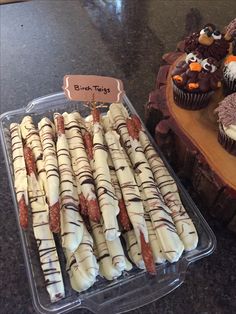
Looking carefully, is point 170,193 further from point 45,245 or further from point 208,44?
point 208,44

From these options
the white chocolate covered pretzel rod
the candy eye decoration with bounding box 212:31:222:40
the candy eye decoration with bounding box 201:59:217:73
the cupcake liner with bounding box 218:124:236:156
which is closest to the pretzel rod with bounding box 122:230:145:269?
the white chocolate covered pretzel rod

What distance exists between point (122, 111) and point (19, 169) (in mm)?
275

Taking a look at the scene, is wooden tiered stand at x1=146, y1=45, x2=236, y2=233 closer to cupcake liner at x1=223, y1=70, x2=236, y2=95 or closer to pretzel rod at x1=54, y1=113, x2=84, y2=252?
cupcake liner at x1=223, y1=70, x2=236, y2=95

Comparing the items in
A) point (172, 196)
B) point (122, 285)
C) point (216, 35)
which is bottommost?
point (122, 285)

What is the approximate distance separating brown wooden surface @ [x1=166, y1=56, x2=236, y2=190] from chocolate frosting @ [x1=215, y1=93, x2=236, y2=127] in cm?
5

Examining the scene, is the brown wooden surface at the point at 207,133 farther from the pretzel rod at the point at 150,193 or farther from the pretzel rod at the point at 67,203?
the pretzel rod at the point at 67,203

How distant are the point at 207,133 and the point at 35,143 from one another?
0.37 meters

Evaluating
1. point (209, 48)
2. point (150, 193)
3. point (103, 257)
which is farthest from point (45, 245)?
point (209, 48)

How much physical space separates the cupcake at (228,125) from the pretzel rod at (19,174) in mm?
405

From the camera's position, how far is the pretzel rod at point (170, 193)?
0.67m

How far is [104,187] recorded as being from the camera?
67 centimetres

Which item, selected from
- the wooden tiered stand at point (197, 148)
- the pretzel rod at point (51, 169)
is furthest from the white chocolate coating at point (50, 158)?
the wooden tiered stand at point (197, 148)

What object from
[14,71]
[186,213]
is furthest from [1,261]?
[14,71]

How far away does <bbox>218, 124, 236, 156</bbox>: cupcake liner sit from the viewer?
0.69 metres
